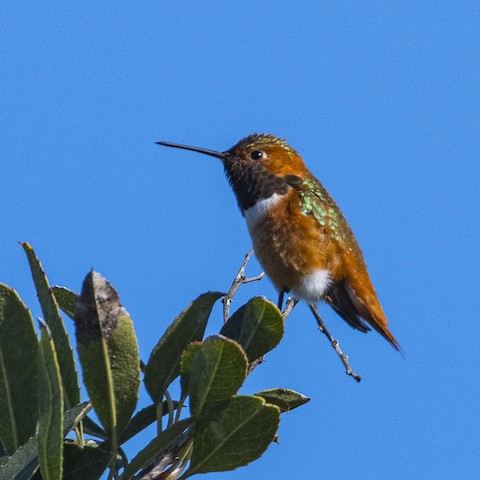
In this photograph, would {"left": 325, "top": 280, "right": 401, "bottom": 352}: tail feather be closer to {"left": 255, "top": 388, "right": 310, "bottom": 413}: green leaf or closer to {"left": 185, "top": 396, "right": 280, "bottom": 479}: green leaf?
{"left": 255, "top": 388, "right": 310, "bottom": 413}: green leaf

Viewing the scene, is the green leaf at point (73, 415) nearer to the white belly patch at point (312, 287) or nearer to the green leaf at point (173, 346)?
the green leaf at point (173, 346)

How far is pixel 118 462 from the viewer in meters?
2.00

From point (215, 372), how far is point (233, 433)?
180 mm

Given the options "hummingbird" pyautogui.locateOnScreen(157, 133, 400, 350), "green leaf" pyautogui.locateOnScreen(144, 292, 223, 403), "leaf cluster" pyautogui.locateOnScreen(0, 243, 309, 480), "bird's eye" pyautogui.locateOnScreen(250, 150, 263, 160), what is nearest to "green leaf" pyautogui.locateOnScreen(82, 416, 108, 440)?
"leaf cluster" pyautogui.locateOnScreen(0, 243, 309, 480)

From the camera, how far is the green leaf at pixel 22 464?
172 cm

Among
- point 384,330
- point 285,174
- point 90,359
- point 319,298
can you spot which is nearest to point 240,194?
point 285,174

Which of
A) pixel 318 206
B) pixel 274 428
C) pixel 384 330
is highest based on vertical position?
pixel 318 206

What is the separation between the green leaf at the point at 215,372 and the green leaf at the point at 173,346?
0.67ft

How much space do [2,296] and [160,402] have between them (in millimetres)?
483

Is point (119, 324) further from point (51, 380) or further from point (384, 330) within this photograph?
point (384, 330)

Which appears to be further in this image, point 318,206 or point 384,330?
point 318,206

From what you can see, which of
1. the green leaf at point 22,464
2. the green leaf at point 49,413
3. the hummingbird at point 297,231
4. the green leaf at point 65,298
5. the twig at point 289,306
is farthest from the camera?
the hummingbird at point 297,231

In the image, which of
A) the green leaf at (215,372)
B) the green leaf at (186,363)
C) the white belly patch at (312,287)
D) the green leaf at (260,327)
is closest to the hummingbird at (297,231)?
the white belly patch at (312,287)

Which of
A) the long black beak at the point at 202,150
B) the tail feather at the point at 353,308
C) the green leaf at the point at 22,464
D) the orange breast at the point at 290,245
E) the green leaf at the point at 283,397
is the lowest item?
the green leaf at the point at 22,464
